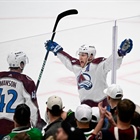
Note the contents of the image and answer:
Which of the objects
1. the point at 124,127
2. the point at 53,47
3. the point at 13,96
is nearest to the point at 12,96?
the point at 13,96

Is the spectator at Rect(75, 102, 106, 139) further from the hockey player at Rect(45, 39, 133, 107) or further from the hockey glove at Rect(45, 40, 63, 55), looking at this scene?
the hockey glove at Rect(45, 40, 63, 55)

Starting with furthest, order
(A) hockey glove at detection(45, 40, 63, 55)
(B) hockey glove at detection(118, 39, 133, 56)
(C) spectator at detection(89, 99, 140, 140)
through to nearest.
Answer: (A) hockey glove at detection(45, 40, 63, 55) < (B) hockey glove at detection(118, 39, 133, 56) < (C) spectator at detection(89, 99, 140, 140)

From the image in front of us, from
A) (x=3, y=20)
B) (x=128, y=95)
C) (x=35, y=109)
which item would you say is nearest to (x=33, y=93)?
(x=35, y=109)

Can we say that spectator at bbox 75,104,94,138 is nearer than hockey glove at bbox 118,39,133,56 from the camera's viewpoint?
Yes

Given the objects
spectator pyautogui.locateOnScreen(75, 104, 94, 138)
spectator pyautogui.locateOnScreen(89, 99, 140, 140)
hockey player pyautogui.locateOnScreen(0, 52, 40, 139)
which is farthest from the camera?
hockey player pyautogui.locateOnScreen(0, 52, 40, 139)

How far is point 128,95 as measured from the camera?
4.58m

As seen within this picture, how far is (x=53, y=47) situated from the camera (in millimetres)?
3822

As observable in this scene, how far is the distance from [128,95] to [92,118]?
6.18 ft

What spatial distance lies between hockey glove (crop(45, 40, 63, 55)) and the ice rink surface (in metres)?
0.04

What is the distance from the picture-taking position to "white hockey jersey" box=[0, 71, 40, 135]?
3367 millimetres

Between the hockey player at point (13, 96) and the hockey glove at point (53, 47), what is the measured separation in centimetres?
41

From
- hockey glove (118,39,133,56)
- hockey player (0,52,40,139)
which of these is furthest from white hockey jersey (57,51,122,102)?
hockey player (0,52,40,139)

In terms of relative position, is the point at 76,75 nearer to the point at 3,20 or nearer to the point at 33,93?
the point at 33,93

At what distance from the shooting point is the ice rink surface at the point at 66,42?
3.61m
